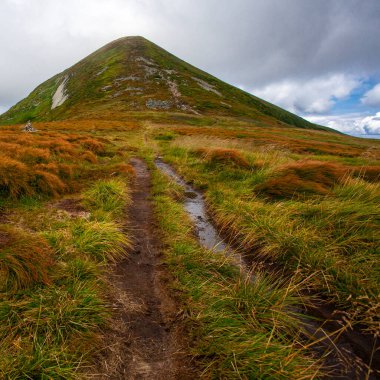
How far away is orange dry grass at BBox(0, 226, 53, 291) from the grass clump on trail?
2.14 meters

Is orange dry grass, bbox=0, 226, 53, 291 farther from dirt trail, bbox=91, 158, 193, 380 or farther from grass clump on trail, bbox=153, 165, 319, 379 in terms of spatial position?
grass clump on trail, bbox=153, 165, 319, 379

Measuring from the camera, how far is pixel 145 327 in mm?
3592

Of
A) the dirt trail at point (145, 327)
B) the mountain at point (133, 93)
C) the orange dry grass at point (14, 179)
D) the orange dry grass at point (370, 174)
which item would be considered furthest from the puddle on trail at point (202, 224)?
the mountain at point (133, 93)

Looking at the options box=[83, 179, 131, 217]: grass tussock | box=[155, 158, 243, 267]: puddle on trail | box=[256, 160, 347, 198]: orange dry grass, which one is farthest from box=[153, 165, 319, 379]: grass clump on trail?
box=[256, 160, 347, 198]: orange dry grass

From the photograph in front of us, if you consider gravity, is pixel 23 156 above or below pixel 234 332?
above

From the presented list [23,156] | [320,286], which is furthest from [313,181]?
[23,156]

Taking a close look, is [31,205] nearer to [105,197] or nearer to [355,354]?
[105,197]

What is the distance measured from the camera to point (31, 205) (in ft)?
23.4

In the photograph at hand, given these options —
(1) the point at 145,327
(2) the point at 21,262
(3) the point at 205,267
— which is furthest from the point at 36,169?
(1) the point at 145,327

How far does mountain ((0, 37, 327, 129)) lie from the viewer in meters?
74.8

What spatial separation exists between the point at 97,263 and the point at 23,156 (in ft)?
26.5

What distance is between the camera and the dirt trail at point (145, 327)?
298cm

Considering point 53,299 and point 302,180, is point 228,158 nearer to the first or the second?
point 302,180

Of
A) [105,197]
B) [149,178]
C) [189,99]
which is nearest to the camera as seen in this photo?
[105,197]
